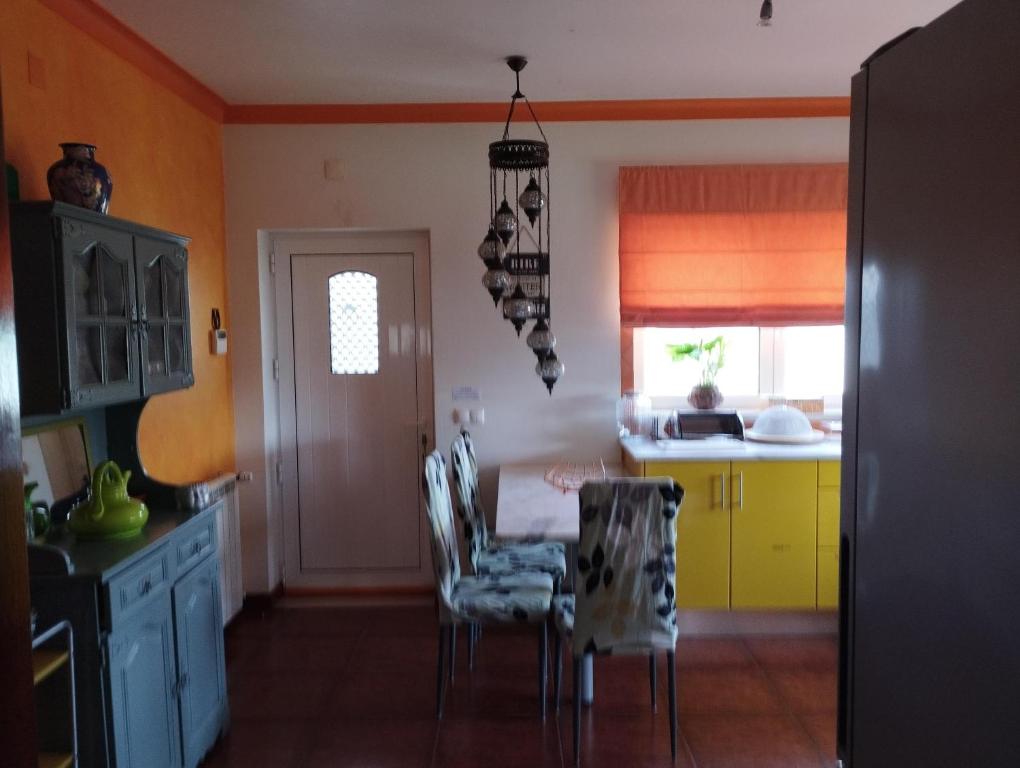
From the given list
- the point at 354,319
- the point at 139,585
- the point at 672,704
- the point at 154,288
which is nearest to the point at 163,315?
the point at 154,288

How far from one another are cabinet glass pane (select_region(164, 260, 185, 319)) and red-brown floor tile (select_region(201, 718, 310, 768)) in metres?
1.58

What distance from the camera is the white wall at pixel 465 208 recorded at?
4.00 metres

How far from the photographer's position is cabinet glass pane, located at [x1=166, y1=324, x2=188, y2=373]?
8.79ft

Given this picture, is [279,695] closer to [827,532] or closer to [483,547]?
[483,547]

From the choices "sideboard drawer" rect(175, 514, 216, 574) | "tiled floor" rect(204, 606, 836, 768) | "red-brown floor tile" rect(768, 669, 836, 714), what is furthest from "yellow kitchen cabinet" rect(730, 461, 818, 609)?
"sideboard drawer" rect(175, 514, 216, 574)

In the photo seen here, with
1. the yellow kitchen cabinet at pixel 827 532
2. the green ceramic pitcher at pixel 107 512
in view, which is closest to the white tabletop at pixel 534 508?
the yellow kitchen cabinet at pixel 827 532

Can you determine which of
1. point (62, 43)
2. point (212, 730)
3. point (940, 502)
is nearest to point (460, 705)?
point (212, 730)

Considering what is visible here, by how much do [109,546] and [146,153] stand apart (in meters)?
1.73

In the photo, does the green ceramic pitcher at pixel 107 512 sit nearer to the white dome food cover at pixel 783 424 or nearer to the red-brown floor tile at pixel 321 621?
the red-brown floor tile at pixel 321 621

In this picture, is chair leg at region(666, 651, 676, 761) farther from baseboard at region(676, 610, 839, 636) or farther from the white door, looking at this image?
the white door

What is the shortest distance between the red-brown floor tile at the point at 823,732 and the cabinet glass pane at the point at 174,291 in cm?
276

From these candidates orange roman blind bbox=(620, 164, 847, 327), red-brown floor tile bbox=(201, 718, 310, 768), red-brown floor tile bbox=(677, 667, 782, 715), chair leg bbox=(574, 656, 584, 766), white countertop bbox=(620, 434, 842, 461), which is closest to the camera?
chair leg bbox=(574, 656, 584, 766)

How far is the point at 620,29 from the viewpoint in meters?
2.96

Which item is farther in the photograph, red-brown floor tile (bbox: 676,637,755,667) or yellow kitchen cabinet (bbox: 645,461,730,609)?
yellow kitchen cabinet (bbox: 645,461,730,609)
